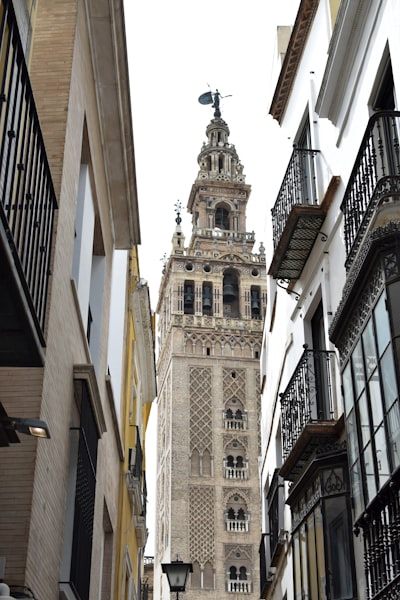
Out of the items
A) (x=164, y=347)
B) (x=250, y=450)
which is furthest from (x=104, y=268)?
(x=164, y=347)

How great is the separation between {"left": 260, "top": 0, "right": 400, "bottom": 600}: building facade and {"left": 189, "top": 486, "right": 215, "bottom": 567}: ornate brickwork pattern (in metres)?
41.4

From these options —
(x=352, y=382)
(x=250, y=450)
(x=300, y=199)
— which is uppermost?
(x=250, y=450)

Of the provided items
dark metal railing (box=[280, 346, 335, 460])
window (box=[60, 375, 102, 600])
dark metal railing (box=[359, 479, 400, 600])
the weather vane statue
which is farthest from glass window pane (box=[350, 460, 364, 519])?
the weather vane statue

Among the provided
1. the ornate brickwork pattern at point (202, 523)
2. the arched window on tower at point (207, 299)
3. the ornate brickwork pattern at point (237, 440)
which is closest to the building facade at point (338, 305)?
the ornate brickwork pattern at point (202, 523)

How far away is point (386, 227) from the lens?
8.09 meters

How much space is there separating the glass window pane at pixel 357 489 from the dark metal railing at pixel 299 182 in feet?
14.5

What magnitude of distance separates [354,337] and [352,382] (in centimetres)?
42

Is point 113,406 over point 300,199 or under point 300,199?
under

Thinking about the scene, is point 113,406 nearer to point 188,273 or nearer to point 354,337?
point 354,337

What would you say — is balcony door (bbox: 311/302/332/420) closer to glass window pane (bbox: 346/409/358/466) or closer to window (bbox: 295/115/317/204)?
window (bbox: 295/115/317/204)

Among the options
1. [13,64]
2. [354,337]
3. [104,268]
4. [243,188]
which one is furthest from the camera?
[243,188]

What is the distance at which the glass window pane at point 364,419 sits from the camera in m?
8.53

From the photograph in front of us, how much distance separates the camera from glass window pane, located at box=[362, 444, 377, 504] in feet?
27.0

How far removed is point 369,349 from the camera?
27.9ft
